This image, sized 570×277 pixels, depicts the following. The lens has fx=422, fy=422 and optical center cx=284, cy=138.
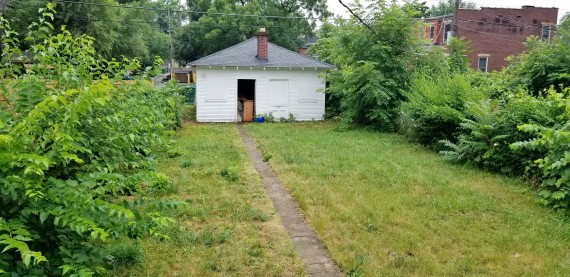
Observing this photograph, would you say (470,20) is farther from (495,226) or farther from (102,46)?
(495,226)

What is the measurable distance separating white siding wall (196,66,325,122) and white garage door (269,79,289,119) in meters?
0.12

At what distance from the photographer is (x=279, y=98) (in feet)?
58.1

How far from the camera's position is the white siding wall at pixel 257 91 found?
1700cm

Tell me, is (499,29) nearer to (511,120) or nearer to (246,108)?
(246,108)

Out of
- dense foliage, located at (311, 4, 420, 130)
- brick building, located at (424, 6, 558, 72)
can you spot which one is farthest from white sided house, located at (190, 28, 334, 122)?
brick building, located at (424, 6, 558, 72)

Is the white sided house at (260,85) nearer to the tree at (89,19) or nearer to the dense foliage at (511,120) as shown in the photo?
the dense foliage at (511,120)

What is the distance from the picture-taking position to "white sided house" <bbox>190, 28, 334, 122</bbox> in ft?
55.7

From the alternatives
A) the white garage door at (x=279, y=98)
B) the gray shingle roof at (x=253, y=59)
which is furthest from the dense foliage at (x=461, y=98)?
the white garage door at (x=279, y=98)

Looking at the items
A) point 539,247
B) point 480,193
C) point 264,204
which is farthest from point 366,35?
point 539,247

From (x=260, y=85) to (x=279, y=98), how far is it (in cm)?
99

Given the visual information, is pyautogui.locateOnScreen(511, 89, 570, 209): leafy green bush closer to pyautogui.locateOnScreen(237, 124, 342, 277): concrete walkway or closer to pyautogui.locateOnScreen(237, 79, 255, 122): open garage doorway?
pyautogui.locateOnScreen(237, 124, 342, 277): concrete walkway

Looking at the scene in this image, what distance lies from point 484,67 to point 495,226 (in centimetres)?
2859

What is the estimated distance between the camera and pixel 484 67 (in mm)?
30750

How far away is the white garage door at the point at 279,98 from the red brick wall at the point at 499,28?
18.6 m
